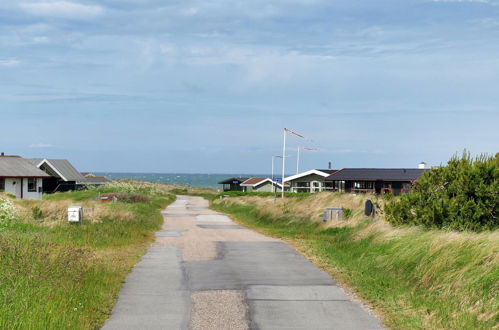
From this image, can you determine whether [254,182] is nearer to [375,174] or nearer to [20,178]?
[375,174]

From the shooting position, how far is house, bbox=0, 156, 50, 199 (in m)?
59.6

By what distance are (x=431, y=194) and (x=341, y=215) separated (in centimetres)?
891

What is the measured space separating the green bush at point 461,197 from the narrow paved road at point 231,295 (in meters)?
3.93

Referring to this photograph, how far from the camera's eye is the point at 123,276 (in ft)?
44.7

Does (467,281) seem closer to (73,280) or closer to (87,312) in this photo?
(87,312)

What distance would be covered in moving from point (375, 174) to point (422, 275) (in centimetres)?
6331

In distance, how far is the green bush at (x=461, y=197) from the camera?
1647 centimetres

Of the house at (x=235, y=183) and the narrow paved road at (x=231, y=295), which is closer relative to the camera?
the narrow paved road at (x=231, y=295)

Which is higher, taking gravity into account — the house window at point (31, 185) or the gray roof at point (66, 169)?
the gray roof at point (66, 169)

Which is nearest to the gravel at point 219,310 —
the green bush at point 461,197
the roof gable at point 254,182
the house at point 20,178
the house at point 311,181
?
the green bush at point 461,197

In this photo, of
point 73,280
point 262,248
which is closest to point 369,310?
point 73,280

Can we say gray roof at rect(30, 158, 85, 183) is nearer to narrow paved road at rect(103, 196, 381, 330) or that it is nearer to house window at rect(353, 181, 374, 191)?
house window at rect(353, 181, 374, 191)

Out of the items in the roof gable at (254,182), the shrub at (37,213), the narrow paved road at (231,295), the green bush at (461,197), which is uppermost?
the green bush at (461,197)

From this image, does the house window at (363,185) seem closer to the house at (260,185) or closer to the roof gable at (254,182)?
the house at (260,185)
